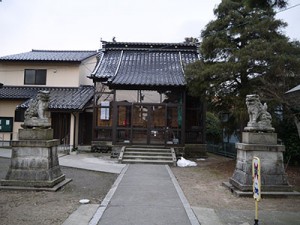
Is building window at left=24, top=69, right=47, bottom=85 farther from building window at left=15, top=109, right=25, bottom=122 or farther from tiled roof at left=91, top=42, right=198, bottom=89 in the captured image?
tiled roof at left=91, top=42, right=198, bottom=89

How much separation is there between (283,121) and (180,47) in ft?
37.3

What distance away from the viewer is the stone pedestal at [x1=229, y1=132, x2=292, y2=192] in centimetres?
939

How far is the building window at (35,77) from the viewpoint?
2480cm

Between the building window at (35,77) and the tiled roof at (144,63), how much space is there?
18.4 ft

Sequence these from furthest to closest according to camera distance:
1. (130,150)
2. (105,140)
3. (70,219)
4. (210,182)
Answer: (105,140)
(130,150)
(210,182)
(70,219)

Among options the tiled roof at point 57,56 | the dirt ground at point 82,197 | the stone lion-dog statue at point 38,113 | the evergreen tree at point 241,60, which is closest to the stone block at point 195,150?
the evergreen tree at point 241,60

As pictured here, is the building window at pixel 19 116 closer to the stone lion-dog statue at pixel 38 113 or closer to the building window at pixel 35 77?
the building window at pixel 35 77

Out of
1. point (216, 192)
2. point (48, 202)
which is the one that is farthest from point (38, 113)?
point (216, 192)

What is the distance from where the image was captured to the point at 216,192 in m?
9.86

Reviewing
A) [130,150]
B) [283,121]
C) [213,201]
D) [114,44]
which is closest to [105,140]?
[130,150]

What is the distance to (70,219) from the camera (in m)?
6.54

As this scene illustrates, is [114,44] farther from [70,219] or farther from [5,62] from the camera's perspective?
[70,219]

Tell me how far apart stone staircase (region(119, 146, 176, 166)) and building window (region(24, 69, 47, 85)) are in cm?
1123

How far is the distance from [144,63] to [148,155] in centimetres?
827
